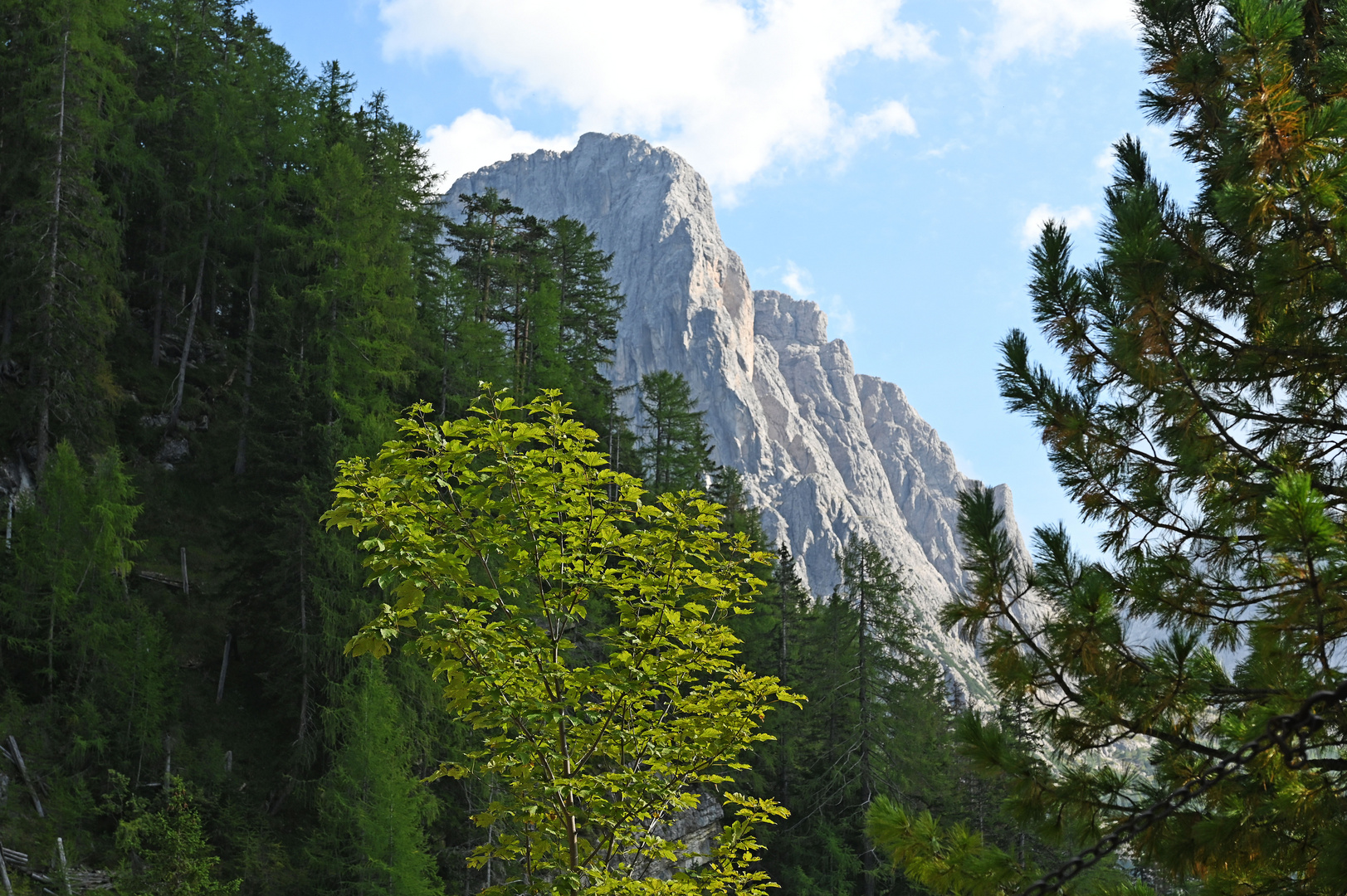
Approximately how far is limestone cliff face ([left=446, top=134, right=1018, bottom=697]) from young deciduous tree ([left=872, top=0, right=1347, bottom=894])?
424 feet

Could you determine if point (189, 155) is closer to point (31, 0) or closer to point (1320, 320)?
point (31, 0)

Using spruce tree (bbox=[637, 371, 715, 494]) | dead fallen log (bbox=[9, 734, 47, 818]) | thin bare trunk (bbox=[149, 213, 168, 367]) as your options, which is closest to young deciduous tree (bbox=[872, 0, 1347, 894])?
dead fallen log (bbox=[9, 734, 47, 818])

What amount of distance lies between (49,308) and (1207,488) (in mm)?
24500

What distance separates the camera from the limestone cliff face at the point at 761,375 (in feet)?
488

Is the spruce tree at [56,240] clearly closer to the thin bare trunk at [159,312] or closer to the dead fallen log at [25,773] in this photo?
the thin bare trunk at [159,312]

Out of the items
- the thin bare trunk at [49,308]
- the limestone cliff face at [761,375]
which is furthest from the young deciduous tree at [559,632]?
the limestone cliff face at [761,375]

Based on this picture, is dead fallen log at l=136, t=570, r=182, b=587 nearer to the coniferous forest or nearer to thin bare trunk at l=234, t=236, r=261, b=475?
the coniferous forest

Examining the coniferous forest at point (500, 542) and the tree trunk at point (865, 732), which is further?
the tree trunk at point (865, 732)

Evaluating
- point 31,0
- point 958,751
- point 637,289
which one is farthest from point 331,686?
point 637,289

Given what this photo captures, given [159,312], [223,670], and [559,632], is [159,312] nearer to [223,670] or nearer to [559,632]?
[223,670]

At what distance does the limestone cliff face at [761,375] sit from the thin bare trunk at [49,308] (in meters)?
117

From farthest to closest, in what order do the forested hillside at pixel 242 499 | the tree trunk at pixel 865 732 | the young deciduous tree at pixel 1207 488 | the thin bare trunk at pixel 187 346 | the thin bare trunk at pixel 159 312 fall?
the thin bare trunk at pixel 159 312, the thin bare trunk at pixel 187 346, the tree trunk at pixel 865 732, the forested hillside at pixel 242 499, the young deciduous tree at pixel 1207 488

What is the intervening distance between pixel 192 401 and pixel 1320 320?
31934 millimetres

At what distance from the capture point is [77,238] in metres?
21.7
